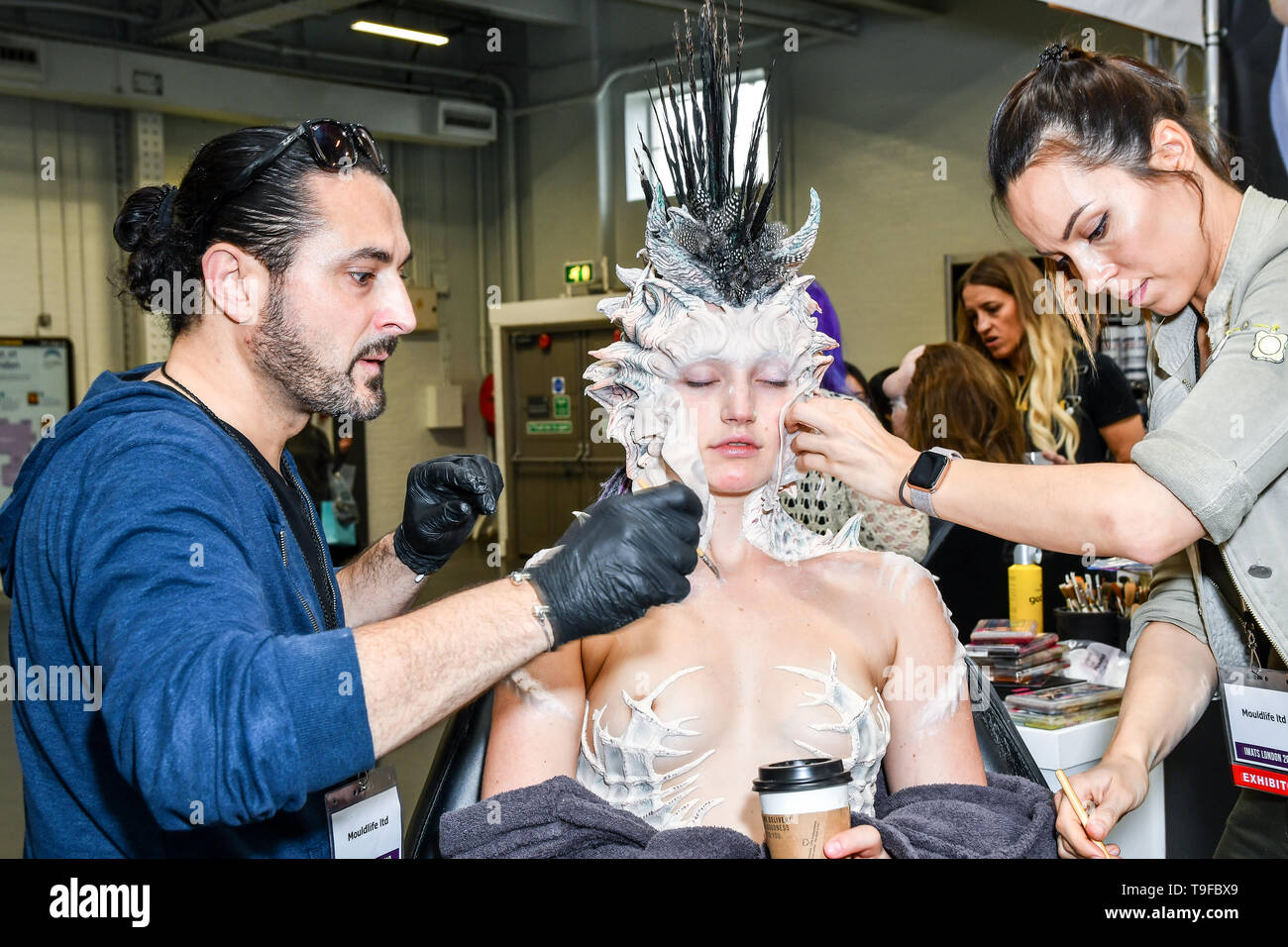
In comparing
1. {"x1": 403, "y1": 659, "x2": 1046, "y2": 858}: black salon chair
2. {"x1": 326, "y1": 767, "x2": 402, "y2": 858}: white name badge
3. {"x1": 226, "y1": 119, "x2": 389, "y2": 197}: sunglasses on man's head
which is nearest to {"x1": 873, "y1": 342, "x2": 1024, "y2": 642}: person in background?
{"x1": 403, "y1": 659, "x2": 1046, "y2": 858}: black salon chair

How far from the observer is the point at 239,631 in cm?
119

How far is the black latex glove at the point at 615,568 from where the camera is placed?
1.32 m

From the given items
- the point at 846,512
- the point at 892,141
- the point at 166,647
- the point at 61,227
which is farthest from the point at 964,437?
the point at 61,227

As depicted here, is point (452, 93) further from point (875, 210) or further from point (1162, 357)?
point (1162, 357)

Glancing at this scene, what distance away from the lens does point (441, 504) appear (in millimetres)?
1980

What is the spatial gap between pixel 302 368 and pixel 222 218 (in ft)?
0.77

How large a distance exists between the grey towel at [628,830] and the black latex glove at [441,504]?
1.57ft

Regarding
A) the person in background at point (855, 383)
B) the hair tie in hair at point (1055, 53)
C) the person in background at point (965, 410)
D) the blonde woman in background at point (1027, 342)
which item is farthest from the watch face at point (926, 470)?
the person in background at point (855, 383)

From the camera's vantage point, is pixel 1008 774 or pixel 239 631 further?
pixel 1008 774

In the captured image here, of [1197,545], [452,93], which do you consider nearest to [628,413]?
[1197,545]

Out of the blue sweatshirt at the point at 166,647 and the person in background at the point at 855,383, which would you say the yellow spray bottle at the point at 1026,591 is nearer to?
the person in background at the point at 855,383

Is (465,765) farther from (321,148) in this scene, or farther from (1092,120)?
(1092,120)
